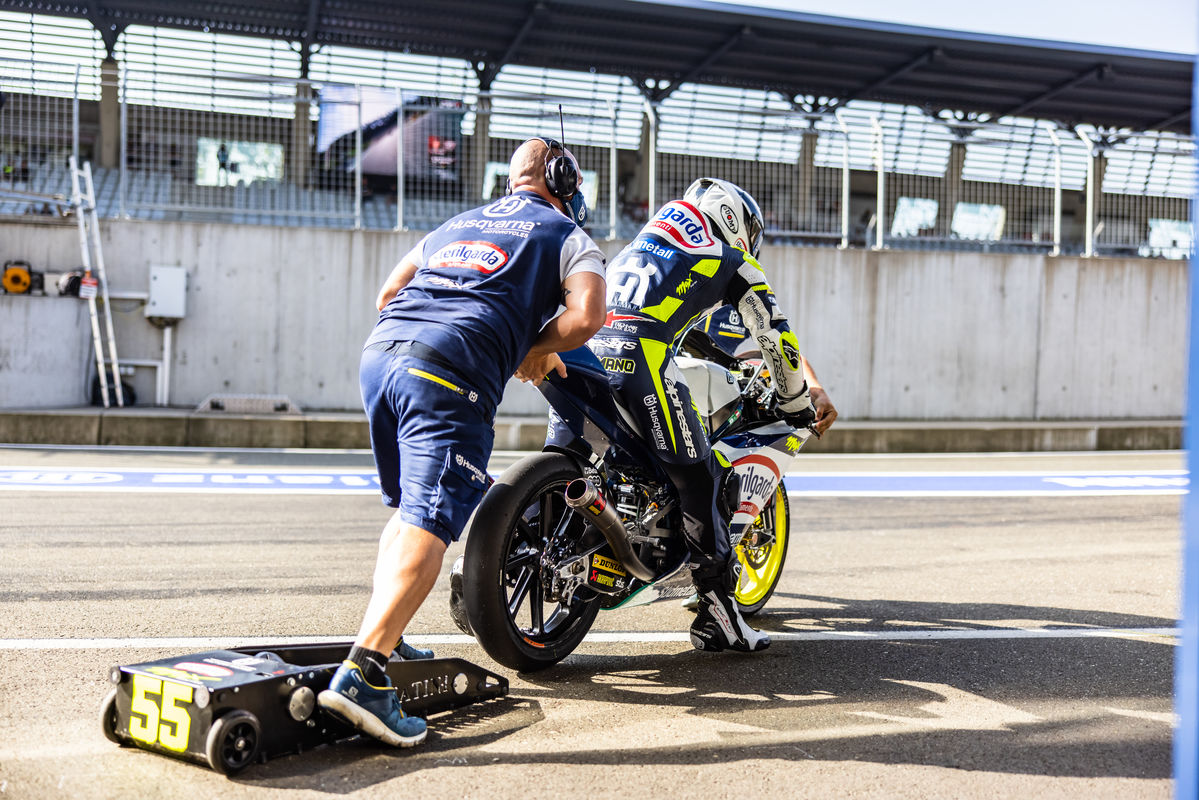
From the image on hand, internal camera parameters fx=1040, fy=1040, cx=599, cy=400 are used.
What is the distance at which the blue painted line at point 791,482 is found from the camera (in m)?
8.80

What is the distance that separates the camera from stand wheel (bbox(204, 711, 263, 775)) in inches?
111

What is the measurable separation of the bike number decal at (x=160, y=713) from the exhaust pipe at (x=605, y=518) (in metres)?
1.48

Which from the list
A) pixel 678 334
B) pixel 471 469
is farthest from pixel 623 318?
pixel 471 469

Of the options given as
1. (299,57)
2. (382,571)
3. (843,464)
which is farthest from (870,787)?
(299,57)

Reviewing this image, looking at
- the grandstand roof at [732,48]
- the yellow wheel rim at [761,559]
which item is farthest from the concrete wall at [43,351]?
the grandstand roof at [732,48]

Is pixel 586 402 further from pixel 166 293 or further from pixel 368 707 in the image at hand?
pixel 166 293

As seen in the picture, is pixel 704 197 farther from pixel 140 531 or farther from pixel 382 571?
pixel 140 531

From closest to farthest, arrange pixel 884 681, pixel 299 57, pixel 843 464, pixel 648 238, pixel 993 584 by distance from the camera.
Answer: pixel 884 681 < pixel 648 238 < pixel 993 584 < pixel 843 464 < pixel 299 57

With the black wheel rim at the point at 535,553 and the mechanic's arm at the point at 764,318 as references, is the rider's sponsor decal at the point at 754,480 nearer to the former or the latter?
the mechanic's arm at the point at 764,318

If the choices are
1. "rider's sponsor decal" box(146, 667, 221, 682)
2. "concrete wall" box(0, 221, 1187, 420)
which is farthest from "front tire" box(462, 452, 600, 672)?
"concrete wall" box(0, 221, 1187, 420)

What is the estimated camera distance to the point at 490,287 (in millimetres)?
3504

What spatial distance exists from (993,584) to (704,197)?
302cm

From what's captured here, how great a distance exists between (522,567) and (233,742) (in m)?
1.29

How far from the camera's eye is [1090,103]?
31.9m
